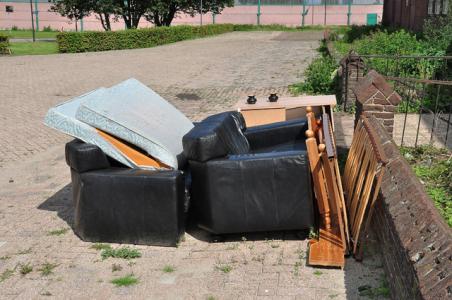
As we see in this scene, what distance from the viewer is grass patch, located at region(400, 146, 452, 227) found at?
4863 millimetres

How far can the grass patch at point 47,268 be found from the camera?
4509mm

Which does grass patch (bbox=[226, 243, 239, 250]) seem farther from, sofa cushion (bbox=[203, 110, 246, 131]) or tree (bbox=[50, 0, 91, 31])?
tree (bbox=[50, 0, 91, 31])

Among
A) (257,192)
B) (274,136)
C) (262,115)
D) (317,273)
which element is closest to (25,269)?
(257,192)

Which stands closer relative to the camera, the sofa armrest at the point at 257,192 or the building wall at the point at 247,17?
the sofa armrest at the point at 257,192

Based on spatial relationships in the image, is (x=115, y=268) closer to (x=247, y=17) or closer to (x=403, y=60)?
(x=403, y=60)

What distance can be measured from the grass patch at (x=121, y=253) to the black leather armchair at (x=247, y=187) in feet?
2.15

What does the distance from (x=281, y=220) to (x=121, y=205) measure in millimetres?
1398

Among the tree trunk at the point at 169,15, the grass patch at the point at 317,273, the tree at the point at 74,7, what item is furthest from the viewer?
the tree trunk at the point at 169,15

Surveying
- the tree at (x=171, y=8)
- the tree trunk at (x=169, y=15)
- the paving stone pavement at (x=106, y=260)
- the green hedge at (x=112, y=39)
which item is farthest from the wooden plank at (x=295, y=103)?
the tree trunk at (x=169, y=15)

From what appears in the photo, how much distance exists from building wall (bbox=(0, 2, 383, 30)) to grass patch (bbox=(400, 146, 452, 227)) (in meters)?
55.5

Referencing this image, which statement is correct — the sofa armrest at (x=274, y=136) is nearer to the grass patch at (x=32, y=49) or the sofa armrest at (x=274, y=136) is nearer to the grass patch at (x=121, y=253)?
the grass patch at (x=121, y=253)

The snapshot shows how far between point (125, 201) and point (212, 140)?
935 millimetres

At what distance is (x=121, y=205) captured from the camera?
16.0ft

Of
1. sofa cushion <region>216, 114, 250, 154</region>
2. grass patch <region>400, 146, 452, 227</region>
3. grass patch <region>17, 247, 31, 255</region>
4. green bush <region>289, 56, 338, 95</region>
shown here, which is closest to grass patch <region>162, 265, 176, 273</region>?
sofa cushion <region>216, 114, 250, 154</region>
